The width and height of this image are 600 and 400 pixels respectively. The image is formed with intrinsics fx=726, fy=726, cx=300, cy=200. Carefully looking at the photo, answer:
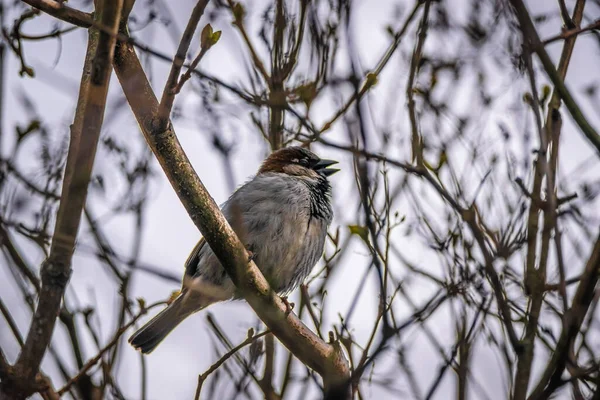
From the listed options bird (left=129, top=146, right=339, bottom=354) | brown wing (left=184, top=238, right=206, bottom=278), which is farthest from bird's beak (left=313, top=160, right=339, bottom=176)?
brown wing (left=184, top=238, right=206, bottom=278)

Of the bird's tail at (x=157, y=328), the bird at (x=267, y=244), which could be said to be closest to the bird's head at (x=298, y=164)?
the bird at (x=267, y=244)

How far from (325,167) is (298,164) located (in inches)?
9.9

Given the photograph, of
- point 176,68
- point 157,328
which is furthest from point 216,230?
point 157,328

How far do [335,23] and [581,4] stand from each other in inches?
56.8

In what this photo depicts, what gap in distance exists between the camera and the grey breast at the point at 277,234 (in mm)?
4965

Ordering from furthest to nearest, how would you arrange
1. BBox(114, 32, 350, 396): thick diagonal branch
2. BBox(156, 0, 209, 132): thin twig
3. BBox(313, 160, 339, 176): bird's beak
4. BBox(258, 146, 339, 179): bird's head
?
1. BBox(313, 160, 339, 176): bird's beak
2. BBox(258, 146, 339, 179): bird's head
3. BBox(114, 32, 350, 396): thick diagonal branch
4. BBox(156, 0, 209, 132): thin twig

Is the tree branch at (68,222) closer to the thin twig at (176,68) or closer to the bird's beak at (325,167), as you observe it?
the thin twig at (176,68)

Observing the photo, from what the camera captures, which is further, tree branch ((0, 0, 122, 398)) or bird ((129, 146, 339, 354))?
bird ((129, 146, 339, 354))

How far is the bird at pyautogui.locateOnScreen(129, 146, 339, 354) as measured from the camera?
16.3ft

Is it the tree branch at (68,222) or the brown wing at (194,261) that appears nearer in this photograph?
the tree branch at (68,222)

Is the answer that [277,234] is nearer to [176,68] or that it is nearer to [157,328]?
[157,328]

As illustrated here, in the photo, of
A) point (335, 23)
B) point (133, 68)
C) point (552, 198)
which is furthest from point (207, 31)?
point (335, 23)

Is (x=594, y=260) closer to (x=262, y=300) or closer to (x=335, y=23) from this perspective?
(x=262, y=300)

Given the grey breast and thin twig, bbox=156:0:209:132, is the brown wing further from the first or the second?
thin twig, bbox=156:0:209:132
